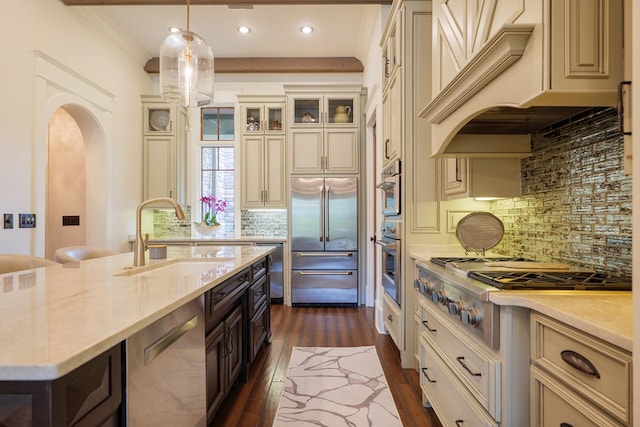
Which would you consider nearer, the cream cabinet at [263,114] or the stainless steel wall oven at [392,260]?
the stainless steel wall oven at [392,260]

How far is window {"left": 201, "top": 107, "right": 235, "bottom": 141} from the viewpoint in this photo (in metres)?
5.32

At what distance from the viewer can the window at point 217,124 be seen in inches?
209

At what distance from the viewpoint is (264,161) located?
15.9 ft

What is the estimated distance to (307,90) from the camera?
4.69 m

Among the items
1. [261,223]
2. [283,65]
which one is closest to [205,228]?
[261,223]

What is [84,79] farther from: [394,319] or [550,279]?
[550,279]

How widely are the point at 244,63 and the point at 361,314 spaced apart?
3844 millimetres

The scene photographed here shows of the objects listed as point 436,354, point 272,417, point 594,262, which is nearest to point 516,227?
point 594,262

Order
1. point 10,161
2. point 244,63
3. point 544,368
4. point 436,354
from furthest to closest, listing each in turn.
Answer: point 244,63, point 10,161, point 436,354, point 544,368

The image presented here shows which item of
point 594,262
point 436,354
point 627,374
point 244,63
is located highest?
point 244,63

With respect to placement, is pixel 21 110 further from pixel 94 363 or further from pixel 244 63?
pixel 94 363

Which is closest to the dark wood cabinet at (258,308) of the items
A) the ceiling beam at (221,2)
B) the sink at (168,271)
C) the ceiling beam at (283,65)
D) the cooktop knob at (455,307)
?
the sink at (168,271)

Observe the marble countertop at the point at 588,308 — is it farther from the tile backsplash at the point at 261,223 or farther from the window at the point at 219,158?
the window at the point at 219,158

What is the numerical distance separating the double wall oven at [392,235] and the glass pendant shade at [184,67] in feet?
5.39
